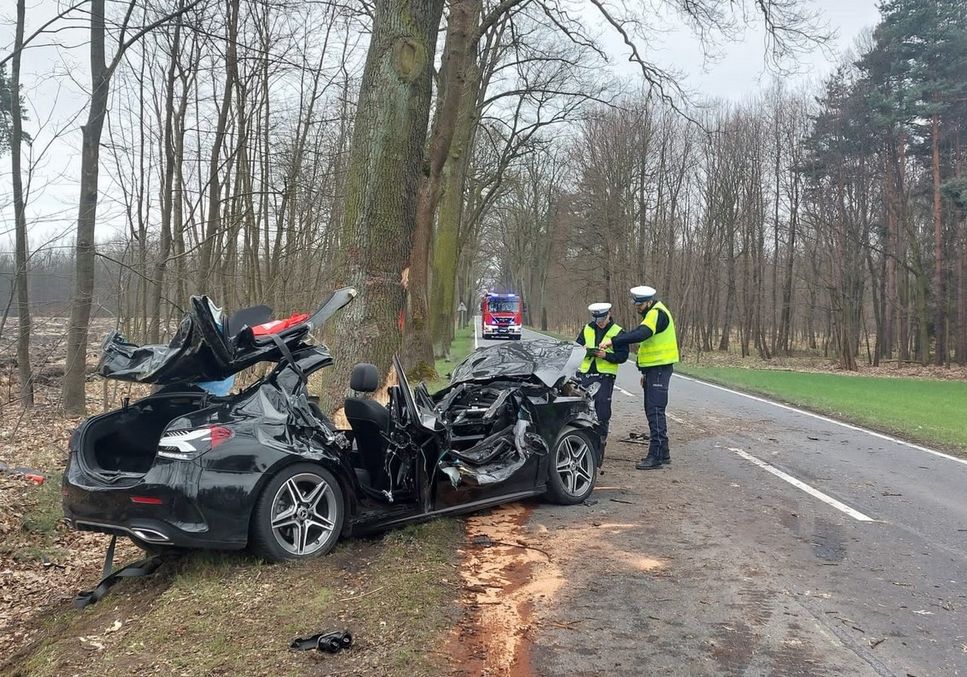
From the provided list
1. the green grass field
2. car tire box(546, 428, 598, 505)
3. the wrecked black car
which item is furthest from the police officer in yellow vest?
the green grass field

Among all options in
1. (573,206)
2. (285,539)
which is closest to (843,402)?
(285,539)

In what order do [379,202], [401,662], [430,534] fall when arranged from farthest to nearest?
[379,202] → [430,534] → [401,662]

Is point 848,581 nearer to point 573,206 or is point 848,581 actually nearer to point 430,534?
point 430,534

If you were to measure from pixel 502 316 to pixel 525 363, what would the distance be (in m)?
39.8

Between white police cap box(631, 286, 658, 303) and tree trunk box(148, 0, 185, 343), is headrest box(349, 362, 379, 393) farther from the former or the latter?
tree trunk box(148, 0, 185, 343)

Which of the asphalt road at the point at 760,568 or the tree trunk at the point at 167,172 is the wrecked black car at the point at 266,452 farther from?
the tree trunk at the point at 167,172

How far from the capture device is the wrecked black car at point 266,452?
4305 mm

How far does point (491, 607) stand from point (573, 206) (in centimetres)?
3871

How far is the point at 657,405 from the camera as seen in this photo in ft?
27.1

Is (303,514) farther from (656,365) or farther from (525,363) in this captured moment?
(656,365)

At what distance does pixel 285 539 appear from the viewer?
15.0 ft

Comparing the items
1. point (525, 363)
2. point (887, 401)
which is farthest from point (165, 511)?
point (887, 401)

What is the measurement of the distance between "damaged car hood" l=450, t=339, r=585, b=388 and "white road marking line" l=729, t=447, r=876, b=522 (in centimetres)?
261

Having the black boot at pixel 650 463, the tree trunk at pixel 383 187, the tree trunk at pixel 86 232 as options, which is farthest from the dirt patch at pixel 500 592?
the tree trunk at pixel 86 232
